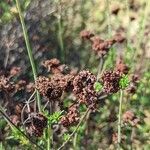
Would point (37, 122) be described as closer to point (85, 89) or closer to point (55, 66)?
point (85, 89)

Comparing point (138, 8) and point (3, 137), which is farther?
point (138, 8)

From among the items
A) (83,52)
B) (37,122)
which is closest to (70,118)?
(37,122)

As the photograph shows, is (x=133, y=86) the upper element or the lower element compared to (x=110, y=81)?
upper

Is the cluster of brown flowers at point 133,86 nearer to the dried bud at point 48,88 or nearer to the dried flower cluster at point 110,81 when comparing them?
the dried flower cluster at point 110,81

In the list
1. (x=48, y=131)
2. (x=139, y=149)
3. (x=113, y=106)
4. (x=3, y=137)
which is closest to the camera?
(x=48, y=131)

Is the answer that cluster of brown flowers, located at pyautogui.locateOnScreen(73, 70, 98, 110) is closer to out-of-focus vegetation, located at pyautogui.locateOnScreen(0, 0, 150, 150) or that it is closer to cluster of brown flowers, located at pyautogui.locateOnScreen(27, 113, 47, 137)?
cluster of brown flowers, located at pyautogui.locateOnScreen(27, 113, 47, 137)

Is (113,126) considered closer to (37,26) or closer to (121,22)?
(37,26)

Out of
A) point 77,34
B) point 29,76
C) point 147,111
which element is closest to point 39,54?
point 29,76

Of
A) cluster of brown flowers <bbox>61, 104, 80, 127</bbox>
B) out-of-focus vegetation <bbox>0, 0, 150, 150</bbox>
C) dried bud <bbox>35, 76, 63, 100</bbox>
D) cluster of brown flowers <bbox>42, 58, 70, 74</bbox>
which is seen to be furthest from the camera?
out-of-focus vegetation <bbox>0, 0, 150, 150</bbox>

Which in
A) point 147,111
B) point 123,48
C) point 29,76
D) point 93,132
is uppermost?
point 123,48

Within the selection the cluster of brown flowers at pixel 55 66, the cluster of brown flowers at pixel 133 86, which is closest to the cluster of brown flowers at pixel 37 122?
the cluster of brown flowers at pixel 55 66

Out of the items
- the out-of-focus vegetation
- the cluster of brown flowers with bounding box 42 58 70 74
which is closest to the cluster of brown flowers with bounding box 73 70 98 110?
the cluster of brown flowers with bounding box 42 58 70 74
